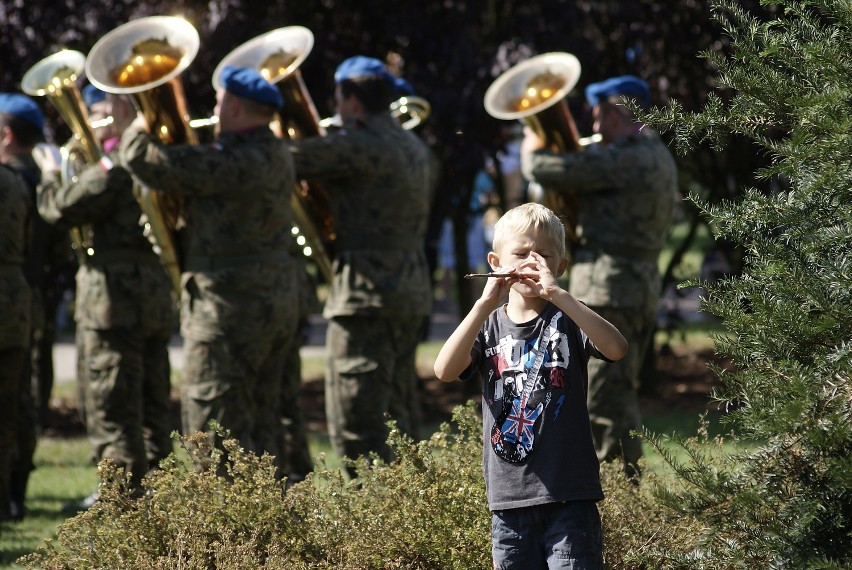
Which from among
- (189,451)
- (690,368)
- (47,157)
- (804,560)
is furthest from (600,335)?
(690,368)

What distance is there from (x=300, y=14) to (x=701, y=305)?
26.1 feet

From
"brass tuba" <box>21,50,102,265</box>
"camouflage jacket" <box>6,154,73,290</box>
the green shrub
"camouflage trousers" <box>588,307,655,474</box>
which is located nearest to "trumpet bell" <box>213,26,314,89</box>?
"brass tuba" <box>21,50,102,265</box>

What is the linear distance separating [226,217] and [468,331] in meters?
2.77

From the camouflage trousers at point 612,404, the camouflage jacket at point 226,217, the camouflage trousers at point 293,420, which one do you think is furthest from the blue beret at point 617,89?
the camouflage trousers at point 293,420

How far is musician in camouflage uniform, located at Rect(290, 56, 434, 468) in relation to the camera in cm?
673

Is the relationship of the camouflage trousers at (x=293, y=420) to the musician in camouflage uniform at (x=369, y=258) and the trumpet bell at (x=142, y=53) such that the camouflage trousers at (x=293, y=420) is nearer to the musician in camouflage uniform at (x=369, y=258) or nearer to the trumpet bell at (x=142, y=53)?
the musician in camouflage uniform at (x=369, y=258)

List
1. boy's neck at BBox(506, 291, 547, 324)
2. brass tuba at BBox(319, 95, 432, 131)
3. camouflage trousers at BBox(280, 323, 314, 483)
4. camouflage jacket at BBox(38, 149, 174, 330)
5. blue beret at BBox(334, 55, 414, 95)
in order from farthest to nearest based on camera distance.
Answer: brass tuba at BBox(319, 95, 432, 131) → camouflage trousers at BBox(280, 323, 314, 483) → blue beret at BBox(334, 55, 414, 95) → camouflage jacket at BBox(38, 149, 174, 330) → boy's neck at BBox(506, 291, 547, 324)

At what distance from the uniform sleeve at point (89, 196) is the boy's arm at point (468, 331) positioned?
3.61m

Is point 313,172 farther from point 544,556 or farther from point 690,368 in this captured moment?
point 690,368

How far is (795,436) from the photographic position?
2.90m

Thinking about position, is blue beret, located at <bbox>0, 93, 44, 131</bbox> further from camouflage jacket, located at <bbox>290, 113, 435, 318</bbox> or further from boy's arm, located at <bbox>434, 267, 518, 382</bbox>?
boy's arm, located at <bbox>434, 267, 518, 382</bbox>

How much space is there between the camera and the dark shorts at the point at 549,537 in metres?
3.32

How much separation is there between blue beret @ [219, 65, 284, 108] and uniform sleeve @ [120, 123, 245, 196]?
1.01 ft

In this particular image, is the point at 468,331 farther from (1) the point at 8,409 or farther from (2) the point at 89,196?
(1) the point at 8,409
